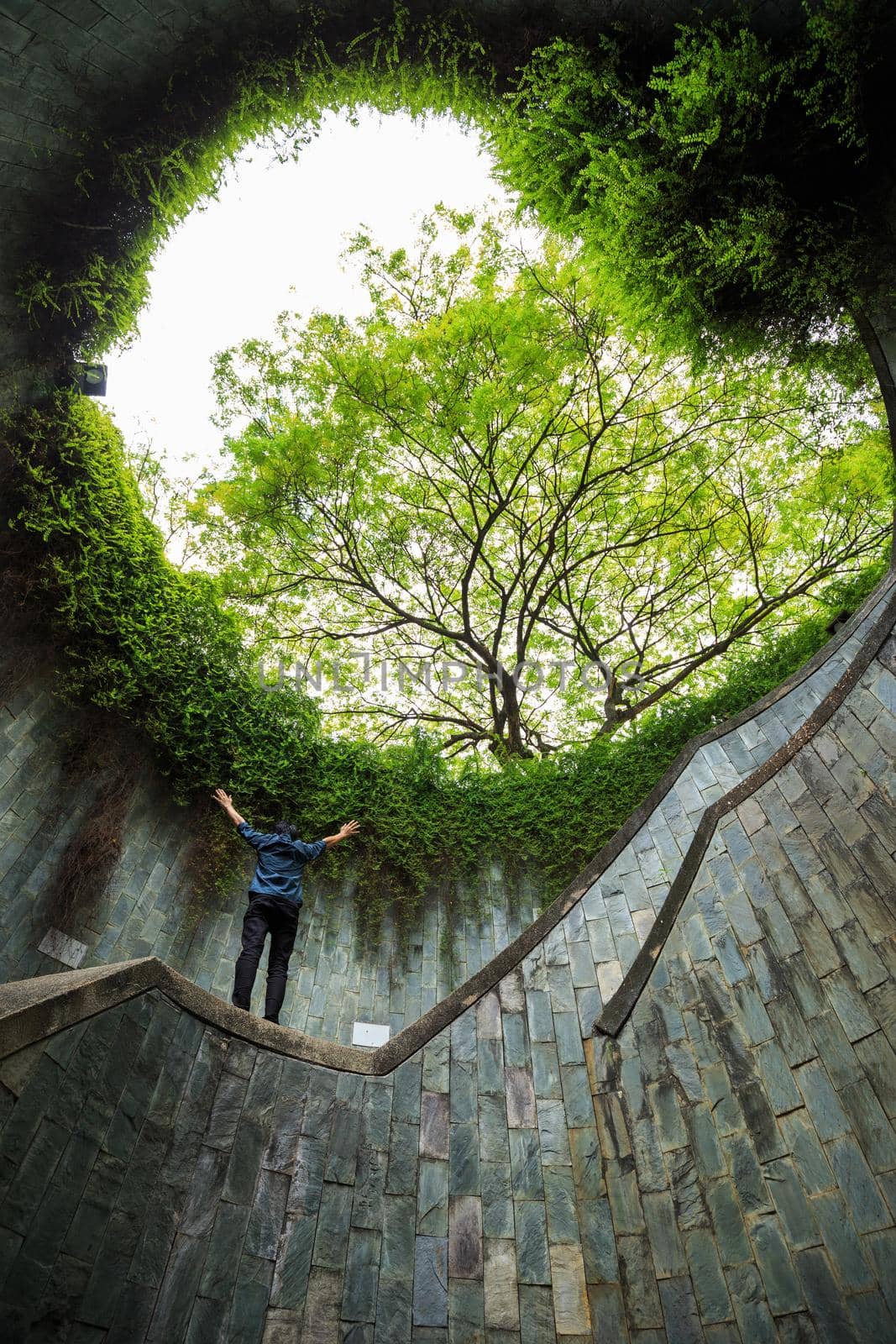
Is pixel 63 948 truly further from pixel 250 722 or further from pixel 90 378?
pixel 90 378

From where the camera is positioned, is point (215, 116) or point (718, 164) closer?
point (718, 164)

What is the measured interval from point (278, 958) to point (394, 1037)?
1245mm

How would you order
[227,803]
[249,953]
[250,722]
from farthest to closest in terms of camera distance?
1. [250,722]
2. [227,803]
3. [249,953]

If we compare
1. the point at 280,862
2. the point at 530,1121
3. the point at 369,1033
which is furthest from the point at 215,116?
the point at 369,1033

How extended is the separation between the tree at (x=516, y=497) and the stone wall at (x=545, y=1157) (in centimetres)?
661

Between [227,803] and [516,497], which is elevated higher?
[516,497]

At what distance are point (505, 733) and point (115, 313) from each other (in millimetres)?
8392

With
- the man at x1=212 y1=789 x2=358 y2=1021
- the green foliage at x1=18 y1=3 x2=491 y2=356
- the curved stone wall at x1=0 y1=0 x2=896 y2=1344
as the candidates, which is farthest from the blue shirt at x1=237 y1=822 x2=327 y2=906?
the green foliage at x1=18 y1=3 x2=491 y2=356

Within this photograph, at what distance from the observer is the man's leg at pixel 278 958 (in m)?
4.61

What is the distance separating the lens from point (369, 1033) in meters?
6.38

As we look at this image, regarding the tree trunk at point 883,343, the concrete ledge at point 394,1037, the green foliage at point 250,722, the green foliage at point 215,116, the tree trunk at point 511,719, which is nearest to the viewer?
the concrete ledge at point 394,1037

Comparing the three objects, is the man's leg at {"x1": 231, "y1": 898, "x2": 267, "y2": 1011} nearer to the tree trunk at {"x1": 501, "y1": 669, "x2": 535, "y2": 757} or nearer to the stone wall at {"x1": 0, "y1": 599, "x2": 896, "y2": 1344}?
the stone wall at {"x1": 0, "y1": 599, "x2": 896, "y2": 1344}

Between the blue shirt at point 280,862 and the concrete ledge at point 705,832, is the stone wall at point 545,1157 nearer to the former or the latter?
the concrete ledge at point 705,832

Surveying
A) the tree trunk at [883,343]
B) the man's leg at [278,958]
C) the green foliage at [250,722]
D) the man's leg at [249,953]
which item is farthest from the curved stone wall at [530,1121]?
the green foliage at [250,722]
